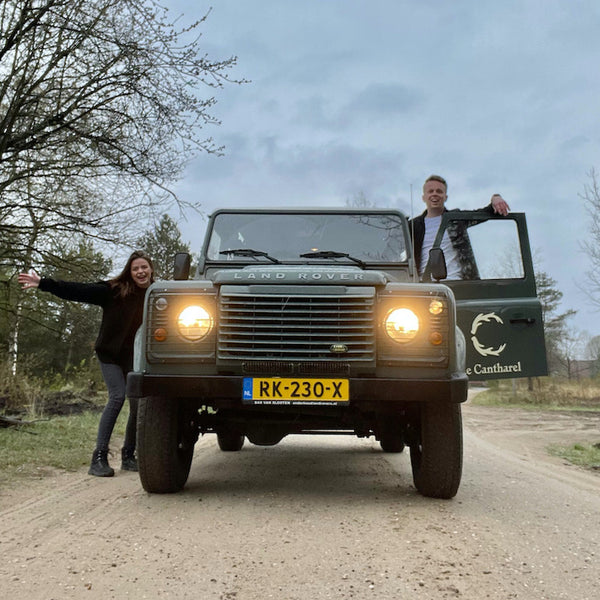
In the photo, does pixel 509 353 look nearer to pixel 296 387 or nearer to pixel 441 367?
pixel 441 367

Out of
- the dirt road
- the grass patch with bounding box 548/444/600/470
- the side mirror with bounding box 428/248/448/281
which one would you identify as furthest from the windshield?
the grass patch with bounding box 548/444/600/470

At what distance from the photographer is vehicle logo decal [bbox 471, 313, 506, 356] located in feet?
16.9

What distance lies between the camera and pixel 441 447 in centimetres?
398

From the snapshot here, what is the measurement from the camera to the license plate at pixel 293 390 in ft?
12.5

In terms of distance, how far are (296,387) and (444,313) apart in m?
1.02

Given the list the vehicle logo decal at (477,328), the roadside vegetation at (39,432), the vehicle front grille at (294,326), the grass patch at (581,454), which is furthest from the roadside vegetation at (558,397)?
the vehicle front grille at (294,326)

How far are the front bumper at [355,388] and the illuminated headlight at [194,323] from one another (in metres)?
0.26

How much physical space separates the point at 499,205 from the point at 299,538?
360 cm

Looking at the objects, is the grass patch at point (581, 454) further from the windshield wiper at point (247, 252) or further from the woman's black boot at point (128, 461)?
the woman's black boot at point (128, 461)

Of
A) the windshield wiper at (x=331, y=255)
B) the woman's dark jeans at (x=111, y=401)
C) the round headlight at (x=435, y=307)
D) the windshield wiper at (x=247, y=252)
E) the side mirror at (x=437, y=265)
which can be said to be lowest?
the woman's dark jeans at (x=111, y=401)

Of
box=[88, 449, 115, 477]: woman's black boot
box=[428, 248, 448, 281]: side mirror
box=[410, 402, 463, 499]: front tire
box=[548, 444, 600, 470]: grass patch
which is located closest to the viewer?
box=[410, 402, 463, 499]: front tire

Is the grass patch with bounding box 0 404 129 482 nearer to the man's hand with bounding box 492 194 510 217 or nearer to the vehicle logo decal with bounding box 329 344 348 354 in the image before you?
the vehicle logo decal with bounding box 329 344 348 354

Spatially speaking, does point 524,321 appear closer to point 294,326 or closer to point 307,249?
point 307,249

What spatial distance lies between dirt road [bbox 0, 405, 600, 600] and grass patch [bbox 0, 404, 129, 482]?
541 mm
